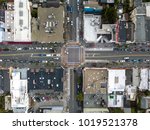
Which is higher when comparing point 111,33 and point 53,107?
point 111,33

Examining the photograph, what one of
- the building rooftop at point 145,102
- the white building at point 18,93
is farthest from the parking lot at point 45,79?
the building rooftop at point 145,102

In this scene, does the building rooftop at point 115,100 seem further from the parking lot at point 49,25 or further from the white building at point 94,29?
the parking lot at point 49,25

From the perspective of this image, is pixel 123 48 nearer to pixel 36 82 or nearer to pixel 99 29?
pixel 99 29

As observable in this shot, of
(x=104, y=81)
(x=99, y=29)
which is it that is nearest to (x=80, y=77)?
(x=104, y=81)

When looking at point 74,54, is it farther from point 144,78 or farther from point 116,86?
point 144,78

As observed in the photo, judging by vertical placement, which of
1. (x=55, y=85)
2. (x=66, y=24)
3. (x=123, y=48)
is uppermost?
(x=66, y=24)

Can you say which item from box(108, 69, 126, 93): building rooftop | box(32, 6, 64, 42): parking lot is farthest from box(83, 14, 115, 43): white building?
box(108, 69, 126, 93): building rooftop

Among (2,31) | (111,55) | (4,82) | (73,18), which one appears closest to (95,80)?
(111,55)
